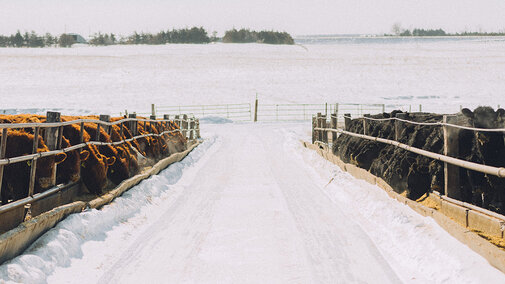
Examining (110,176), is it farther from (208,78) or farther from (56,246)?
(208,78)

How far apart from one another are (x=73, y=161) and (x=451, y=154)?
4827 mm

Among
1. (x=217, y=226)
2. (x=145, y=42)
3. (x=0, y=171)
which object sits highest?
(x=145, y=42)

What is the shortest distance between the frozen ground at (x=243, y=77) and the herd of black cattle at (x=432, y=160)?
3065 centimetres

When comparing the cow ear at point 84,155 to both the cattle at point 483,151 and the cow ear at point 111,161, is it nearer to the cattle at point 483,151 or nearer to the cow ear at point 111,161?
the cow ear at point 111,161

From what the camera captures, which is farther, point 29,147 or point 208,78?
point 208,78

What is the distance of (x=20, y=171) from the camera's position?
19.9 ft

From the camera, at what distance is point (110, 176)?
8727mm

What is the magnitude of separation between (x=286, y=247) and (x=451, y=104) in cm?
4036

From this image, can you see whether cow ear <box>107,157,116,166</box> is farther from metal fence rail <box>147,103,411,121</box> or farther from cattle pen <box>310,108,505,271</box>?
metal fence rail <box>147,103,411,121</box>

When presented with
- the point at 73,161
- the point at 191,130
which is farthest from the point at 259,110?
the point at 73,161

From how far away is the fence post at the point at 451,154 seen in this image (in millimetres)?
7205

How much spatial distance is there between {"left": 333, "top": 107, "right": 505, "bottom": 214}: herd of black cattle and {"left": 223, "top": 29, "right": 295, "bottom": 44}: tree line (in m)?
96.3

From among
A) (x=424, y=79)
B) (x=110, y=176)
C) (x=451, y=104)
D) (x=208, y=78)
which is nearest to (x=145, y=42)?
(x=208, y=78)

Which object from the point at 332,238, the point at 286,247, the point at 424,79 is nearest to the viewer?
the point at 286,247
